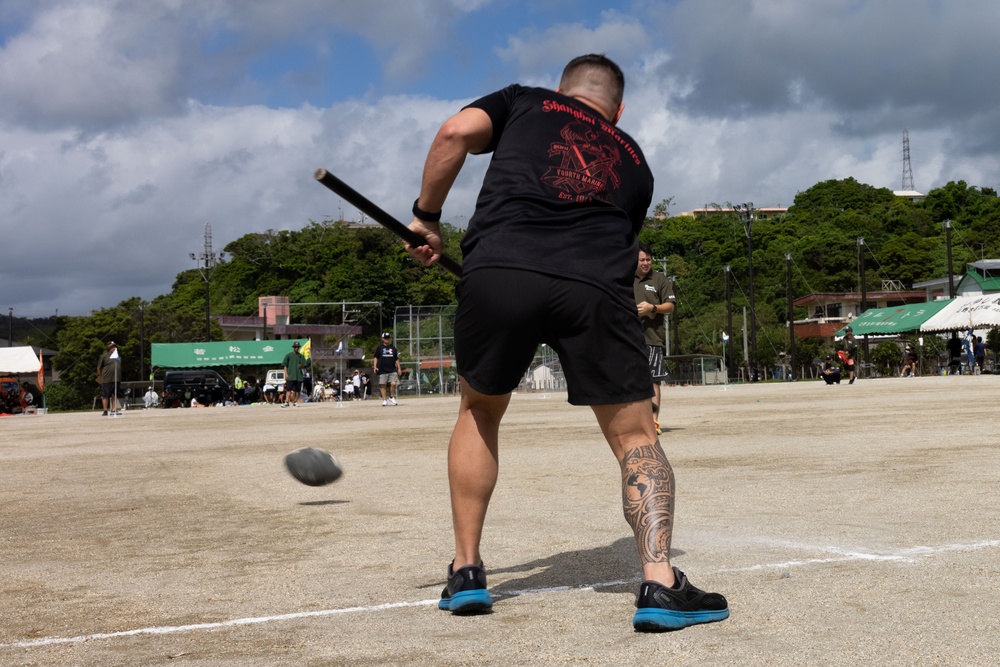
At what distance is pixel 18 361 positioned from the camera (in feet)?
124

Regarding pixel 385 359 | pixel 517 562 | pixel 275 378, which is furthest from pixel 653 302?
pixel 275 378

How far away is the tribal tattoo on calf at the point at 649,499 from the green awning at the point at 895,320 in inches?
1809

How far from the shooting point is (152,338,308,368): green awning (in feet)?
193

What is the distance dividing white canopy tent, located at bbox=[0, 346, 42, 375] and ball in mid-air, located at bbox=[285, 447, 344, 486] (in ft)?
111

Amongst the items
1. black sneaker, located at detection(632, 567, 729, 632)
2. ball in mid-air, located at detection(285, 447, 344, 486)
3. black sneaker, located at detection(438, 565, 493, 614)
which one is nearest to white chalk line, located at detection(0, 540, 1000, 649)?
black sneaker, located at detection(438, 565, 493, 614)

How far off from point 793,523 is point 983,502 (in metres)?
1.18

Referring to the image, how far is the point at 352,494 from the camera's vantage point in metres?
7.20

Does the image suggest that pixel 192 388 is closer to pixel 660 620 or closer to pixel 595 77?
pixel 595 77

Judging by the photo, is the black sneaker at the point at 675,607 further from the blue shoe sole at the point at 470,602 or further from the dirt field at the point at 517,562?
the blue shoe sole at the point at 470,602

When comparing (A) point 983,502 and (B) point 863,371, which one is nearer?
(A) point 983,502

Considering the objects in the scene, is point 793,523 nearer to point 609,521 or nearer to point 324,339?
point 609,521

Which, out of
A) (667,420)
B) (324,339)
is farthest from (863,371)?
(324,339)

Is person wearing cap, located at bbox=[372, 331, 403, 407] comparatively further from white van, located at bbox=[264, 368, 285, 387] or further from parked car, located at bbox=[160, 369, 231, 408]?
parked car, located at bbox=[160, 369, 231, 408]

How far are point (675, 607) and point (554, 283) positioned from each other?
3.44 feet
